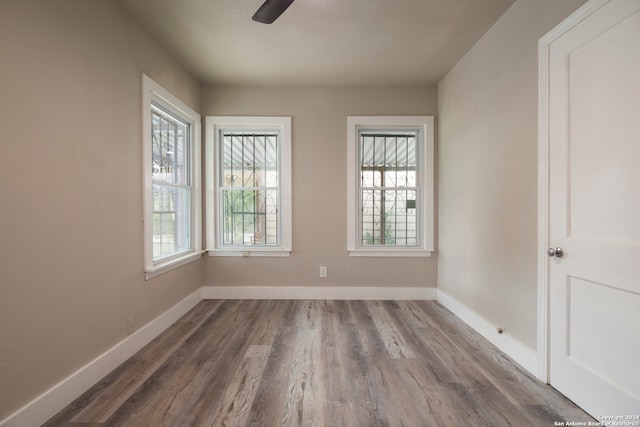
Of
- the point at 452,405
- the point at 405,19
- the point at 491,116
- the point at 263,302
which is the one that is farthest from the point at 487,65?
the point at 263,302

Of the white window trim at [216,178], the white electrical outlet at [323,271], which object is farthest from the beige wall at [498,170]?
the white window trim at [216,178]

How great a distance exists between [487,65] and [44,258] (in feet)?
11.0

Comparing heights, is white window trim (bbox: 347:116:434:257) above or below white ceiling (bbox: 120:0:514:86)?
below

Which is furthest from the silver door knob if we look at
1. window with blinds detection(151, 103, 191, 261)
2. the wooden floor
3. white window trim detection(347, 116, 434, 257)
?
window with blinds detection(151, 103, 191, 261)

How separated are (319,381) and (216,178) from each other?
255 cm

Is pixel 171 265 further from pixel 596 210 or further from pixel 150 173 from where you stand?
pixel 596 210

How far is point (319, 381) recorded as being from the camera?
1768 millimetres

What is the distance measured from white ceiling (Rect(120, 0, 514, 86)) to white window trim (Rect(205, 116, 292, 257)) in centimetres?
Answer: 46

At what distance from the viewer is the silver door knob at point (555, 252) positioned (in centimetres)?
162

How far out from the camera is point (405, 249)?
3402 mm

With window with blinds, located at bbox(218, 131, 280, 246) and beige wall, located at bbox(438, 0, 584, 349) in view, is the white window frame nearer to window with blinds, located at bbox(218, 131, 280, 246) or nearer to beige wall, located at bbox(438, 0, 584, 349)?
window with blinds, located at bbox(218, 131, 280, 246)

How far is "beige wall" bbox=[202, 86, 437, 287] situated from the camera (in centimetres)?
A: 334

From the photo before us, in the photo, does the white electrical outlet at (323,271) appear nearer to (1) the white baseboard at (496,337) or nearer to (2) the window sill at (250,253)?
(2) the window sill at (250,253)

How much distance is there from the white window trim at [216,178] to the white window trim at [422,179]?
0.74 meters
